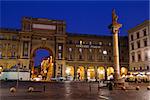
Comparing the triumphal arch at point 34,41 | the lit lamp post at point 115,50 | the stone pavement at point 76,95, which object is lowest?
the stone pavement at point 76,95

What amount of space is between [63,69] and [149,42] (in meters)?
33.2

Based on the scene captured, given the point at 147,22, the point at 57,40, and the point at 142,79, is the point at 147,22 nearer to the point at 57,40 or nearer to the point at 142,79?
the point at 142,79

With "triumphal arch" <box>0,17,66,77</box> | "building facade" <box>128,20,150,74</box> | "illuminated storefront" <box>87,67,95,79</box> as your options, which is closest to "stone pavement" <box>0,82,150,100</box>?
"building facade" <box>128,20,150,74</box>

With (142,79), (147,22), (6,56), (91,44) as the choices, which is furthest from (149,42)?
(6,56)

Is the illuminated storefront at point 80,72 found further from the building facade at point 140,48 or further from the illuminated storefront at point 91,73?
the building facade at point 140,48

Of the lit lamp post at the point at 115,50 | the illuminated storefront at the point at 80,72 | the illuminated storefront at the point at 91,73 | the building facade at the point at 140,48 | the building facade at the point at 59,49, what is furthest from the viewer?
the illuminated storefront at the point at 91,73

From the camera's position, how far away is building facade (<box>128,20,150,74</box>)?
202 ft

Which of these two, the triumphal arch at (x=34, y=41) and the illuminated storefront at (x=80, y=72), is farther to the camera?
the illuminated storefront at (x=80, y=72)

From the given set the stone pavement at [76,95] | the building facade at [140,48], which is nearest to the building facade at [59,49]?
the building facade at [140,48]

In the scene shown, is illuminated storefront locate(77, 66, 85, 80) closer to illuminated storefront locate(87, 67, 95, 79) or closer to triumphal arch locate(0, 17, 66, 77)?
illuminated storefront locate(87, 67, 95, 79)

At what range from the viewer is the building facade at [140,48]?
202ft

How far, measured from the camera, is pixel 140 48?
65375 millimetres

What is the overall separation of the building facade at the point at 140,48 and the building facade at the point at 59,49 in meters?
15.7

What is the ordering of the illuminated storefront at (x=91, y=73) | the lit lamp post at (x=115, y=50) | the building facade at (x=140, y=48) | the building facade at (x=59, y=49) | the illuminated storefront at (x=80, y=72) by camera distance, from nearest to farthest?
the lit lamp post at (x=115, y=50), the building facade at (x=140, y=48), the building facade at (x=59, y=49), the illuminated storefront at (x=80, y=72), the illuminated storefront at (x=91, y=73)
